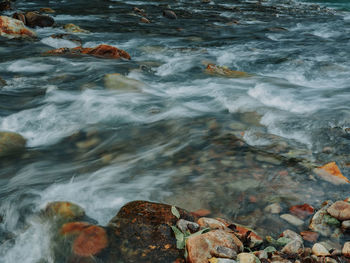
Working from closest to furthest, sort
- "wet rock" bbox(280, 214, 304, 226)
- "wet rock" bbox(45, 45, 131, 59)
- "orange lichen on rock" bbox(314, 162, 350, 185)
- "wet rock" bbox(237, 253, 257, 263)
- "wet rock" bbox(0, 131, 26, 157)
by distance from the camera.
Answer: "wet rock" bbox(237, 253, 257, 263) < "wet rock" bbox(280, 214, 304, 226) < "orange lichen on rock" bbox(314, 162, 350, 185) < "wet rock" bbox(0, 131, 26, 157) < "wet rock" bbox(45, 45, 131, 59)

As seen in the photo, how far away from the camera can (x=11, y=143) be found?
435 centimetres

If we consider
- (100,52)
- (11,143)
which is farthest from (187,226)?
(100,52)

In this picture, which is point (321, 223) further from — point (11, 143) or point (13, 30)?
point (13, 30)

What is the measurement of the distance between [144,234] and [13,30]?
9.72m

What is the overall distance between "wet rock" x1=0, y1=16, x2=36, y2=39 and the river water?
0.44 metres

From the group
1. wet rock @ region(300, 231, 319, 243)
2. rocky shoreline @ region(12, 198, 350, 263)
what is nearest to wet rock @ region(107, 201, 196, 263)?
rocky shoreline @ region(12, 198, 350, 263)

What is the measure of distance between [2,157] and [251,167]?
9.69 ft

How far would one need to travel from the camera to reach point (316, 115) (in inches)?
205

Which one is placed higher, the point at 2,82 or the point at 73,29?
the point at 73,29

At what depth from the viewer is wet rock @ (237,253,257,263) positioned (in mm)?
2109

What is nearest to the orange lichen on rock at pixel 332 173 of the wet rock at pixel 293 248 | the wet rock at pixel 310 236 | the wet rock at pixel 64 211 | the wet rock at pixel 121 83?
the wet rock at pixel 310 236

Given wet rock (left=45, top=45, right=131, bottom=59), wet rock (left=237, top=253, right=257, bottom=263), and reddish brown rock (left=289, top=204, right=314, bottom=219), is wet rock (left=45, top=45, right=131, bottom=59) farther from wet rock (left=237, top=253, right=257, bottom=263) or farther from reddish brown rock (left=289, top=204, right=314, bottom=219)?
wet rock (left=237, top=253, right=257, bottom=263)

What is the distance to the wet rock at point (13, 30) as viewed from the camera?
9859 millimetres

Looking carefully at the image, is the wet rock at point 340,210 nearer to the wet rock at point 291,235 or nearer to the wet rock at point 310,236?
the wet rock at point 310,236
